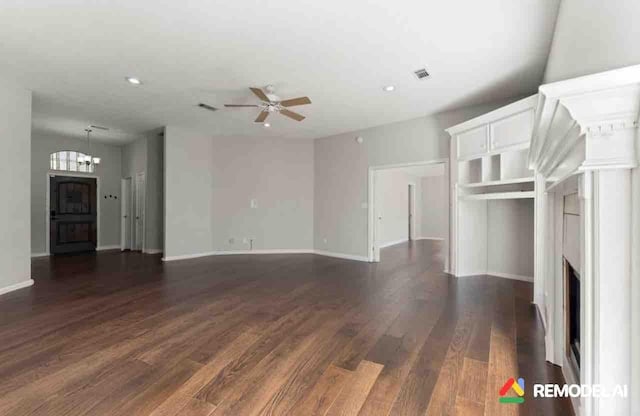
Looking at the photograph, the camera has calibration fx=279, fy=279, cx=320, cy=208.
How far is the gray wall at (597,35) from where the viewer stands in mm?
1007

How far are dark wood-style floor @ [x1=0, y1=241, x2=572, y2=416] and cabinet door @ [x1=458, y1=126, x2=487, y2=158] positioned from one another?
181 cm

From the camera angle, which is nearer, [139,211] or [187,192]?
[187,192]

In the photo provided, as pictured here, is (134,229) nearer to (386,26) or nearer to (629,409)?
(386,26)

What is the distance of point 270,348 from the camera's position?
2072 millimetres

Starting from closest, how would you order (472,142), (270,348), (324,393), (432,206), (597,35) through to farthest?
(597,35), (324,393), (270,348), (472,142), (432,206)

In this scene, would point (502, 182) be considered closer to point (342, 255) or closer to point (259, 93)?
point (259, 93)

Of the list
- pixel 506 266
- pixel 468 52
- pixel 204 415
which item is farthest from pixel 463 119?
pixel 204 415

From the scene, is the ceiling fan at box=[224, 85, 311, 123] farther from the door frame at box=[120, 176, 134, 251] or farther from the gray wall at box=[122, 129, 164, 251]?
the door frame at box=[120, 176, 134, 251]

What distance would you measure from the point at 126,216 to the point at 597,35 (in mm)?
8856

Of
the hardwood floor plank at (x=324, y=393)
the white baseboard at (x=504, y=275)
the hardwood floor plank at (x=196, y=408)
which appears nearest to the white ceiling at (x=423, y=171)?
the white baseboard at (x=504, y=275)

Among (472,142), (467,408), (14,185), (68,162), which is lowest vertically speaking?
(467,408)

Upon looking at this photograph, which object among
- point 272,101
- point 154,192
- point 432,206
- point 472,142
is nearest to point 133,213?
point 154,192

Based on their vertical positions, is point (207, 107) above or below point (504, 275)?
above

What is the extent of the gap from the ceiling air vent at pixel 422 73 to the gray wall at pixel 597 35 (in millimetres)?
1291
